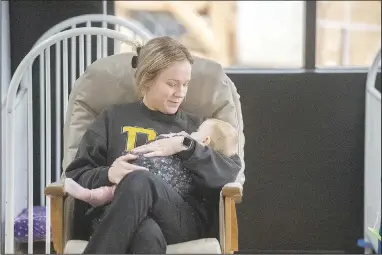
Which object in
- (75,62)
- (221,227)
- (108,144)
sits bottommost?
(221,227)

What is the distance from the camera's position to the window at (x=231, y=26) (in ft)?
13.1

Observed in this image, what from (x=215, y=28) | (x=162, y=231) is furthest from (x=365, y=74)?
(x=162, y=231)

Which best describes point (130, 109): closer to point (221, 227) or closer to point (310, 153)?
point (221, 227)

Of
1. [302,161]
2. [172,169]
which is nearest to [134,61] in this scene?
[172,169]

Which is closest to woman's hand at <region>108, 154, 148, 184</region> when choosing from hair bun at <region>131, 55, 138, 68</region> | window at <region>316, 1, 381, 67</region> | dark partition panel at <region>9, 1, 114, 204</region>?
hair bun at <region>131, 55, 138, 68</region>

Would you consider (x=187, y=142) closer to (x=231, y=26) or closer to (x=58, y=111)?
(x=58, y=111)

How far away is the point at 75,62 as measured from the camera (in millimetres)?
3367

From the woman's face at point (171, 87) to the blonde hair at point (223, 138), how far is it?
0.12 meters

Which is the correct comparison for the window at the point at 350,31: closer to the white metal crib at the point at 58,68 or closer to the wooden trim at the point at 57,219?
the white metal crib at the point at 58,68

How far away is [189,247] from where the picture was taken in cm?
229

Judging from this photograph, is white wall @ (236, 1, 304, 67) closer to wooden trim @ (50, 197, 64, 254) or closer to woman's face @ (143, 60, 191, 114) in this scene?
woman's face @ (143, 60, 191, 114)

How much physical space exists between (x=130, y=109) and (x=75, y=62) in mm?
870

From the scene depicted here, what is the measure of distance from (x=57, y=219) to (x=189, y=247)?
0.38m

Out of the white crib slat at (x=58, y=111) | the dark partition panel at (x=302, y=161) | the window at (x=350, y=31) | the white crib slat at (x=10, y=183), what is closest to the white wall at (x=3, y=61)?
the white crib slat at (x=58, y=111)
